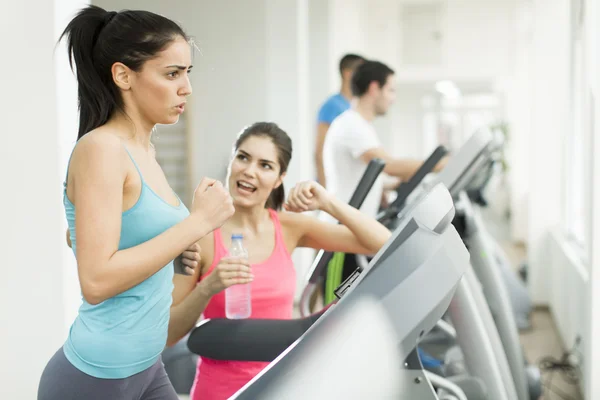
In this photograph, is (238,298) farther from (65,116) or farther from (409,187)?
(409,187)

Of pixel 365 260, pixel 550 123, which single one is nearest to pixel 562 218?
pixel 550 123

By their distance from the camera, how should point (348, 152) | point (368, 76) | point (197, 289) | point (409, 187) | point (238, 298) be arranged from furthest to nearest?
point (368, 76), point (348, 152), point (409, 187), point (238, 298), point (197, 289)

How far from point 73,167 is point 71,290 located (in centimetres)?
73

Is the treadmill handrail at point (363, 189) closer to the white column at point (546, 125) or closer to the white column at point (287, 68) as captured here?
the white column at point (287, 68)

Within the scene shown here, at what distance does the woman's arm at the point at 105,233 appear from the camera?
38.7 inches

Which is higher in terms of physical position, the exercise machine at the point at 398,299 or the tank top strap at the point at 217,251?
the exercise machine at the point at 398,299

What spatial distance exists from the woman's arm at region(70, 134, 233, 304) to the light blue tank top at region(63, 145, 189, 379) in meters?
0.05

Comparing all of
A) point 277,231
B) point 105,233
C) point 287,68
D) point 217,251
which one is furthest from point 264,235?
point 287,68

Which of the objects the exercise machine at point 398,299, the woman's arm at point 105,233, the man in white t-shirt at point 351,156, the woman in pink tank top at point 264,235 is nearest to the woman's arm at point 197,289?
the woman in pink tank top at point 264,235

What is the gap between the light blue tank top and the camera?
107 centimetres

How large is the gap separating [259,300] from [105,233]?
625mm

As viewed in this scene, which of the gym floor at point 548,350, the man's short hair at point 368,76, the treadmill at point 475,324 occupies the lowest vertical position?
the gym floor at point 548,350

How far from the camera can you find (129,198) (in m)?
1.05

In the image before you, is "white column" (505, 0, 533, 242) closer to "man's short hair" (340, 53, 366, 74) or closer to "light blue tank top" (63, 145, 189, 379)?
"man's short hair" (340, 53, 366, 74)
